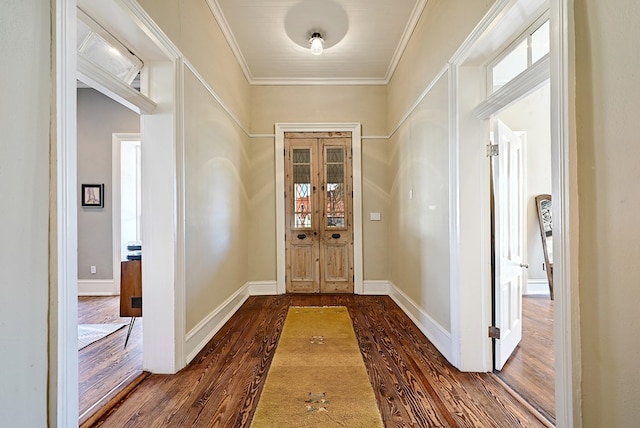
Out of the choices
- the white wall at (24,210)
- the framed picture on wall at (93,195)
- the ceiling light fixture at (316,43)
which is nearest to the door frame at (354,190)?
the ceiling light fixture at (316,43)

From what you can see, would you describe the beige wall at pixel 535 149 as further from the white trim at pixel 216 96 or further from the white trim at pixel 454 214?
the white trim at pixel 216 96

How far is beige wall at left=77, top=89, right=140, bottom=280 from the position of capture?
435 centimetres

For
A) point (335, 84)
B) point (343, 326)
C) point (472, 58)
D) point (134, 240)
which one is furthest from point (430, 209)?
point (134, 240)

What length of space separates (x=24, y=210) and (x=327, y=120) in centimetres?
381

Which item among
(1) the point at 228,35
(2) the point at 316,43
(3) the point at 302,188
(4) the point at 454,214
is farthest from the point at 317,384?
(1) the point at 228,35

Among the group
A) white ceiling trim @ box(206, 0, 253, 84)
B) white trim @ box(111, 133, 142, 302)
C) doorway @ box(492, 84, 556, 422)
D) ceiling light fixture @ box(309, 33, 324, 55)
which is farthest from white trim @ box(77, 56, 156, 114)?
white trim @ box(111, 133, 142, 302)

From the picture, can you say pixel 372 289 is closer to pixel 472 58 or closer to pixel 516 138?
pixel 516 138

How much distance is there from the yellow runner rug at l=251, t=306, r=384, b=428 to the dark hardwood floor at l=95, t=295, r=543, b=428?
0.25ft

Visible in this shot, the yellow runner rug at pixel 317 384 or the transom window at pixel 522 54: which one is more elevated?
the transom window at pixel 522 54

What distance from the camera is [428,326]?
270cm

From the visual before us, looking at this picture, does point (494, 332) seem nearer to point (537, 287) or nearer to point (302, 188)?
point (537, 287)

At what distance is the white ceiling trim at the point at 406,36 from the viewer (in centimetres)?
283

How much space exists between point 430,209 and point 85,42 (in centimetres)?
281

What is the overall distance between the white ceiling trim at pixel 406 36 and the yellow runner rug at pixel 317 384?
331cm
